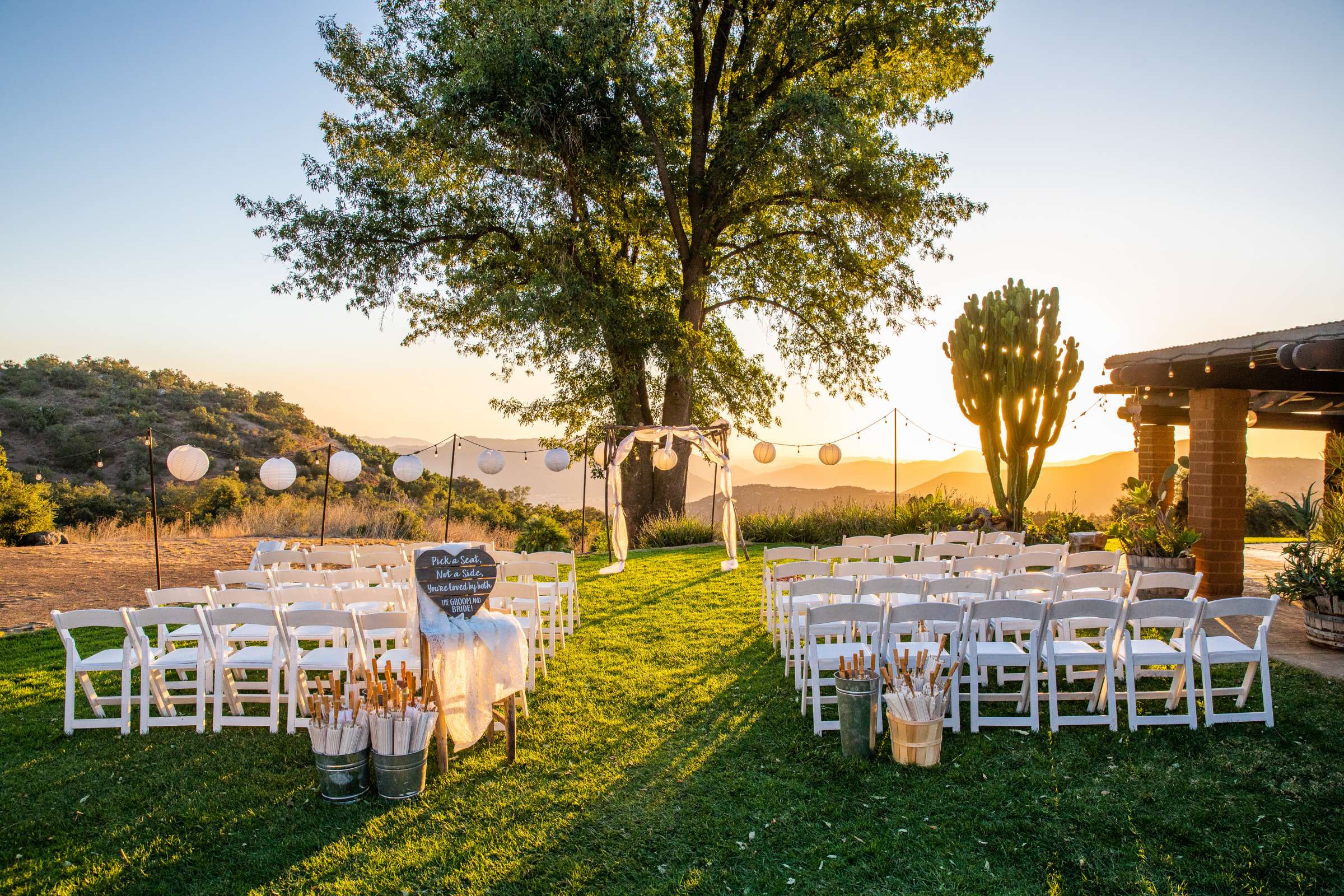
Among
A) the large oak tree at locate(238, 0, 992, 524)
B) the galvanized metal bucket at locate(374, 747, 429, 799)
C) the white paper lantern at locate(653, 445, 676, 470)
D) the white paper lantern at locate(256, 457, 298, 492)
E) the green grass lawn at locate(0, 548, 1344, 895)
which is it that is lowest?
the green grass lawn at locate(0, 548, 1344, 895)

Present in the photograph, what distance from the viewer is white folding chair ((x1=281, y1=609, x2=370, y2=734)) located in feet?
15.6

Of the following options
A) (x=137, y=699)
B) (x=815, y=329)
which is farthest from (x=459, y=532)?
(x=137, y=699)

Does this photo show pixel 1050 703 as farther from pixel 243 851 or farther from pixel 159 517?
pixel 159 517

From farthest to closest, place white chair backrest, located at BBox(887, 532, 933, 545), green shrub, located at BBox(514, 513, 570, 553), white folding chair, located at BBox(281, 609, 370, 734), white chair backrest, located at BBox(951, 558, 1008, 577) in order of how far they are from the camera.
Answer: green shrub, located at BBox(514, 513, 570, 553), white chair backrest, located at BBox(887, 532, 933, 545), white chair backrest, located at BBox(951, 558, 1008, 577), white folding chair, located at BBox(281, 609, 370, 734)

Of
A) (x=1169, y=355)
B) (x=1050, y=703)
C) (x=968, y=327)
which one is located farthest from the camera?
(x=968, y=327)

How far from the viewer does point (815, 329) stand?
16.8m

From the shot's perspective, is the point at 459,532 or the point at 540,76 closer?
the point at 540,76

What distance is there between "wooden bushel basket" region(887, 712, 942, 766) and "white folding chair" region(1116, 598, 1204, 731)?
1481 millimetres

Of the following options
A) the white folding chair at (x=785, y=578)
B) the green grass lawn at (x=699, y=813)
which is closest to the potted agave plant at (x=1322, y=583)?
the green grass lawn at (x=699, y=813)

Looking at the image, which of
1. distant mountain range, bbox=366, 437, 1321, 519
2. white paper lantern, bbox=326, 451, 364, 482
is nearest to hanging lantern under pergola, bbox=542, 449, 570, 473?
distant mountain range, bbox=366, 437, 1321, 519

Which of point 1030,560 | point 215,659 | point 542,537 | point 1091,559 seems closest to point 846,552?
point 1030,560

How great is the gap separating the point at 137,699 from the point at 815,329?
14.3m

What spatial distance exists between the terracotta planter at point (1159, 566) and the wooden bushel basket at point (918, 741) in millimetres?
5535

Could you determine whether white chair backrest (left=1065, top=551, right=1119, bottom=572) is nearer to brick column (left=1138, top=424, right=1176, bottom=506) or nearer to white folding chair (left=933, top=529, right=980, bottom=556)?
white folding chair (left=933, top=529, right=980, bottom=556)
